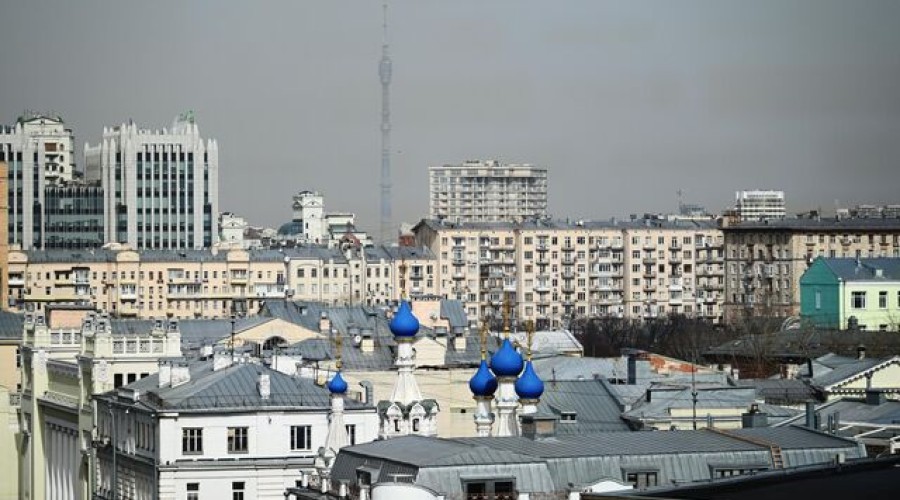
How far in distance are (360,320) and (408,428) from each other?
35405 mm

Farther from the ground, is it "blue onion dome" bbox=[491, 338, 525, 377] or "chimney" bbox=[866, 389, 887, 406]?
"blue onion dome" bbox=[491, 338, 525, 377]

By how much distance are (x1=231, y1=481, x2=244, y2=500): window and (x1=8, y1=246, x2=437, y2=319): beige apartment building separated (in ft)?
326

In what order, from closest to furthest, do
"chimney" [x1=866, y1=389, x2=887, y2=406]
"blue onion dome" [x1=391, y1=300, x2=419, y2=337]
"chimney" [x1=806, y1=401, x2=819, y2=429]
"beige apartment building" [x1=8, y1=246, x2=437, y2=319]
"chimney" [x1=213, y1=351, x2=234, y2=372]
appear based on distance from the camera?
"chimney" [x1=806, y1=401, x2=819, y2=429], "blue onion dome" [x1=391, y1=300, x2=419, y2=337], "chimney" [x1=866, y1=389, x2=887, y2=406], "chimney" [x1=213, y1=351, x2=234, y2=372], "beige apartment building" [x1=8, y1=246, x2=437, y2=319]

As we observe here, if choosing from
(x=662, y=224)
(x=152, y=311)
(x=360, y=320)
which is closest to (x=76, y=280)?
(x=152, y=311)

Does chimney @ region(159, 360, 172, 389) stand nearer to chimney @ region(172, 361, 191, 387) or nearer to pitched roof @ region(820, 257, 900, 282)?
chimney @ region(172, 361, 191, 387)

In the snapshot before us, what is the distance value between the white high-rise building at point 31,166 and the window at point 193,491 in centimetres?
13182

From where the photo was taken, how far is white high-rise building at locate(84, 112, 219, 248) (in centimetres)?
18562

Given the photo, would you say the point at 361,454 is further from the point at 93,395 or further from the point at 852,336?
the point at 852,336

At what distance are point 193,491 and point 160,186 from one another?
135 m

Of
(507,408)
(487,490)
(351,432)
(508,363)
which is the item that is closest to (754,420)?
(508,363)

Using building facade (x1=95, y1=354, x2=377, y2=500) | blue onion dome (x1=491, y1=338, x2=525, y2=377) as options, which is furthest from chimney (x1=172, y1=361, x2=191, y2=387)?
blue onion dome (x1=491, y1=338, x2=525, y2=377)

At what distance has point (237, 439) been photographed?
53.3m

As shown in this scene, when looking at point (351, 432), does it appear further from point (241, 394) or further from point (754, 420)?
point (754, 420)

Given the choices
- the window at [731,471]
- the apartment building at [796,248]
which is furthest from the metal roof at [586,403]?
the apartment building at [796,248]
